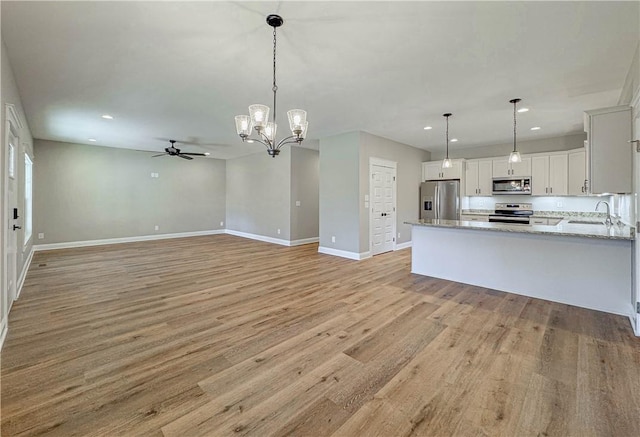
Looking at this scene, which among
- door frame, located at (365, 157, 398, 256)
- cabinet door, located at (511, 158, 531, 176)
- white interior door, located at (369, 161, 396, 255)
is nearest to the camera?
door frame, located at (365, 157, 398, 256)

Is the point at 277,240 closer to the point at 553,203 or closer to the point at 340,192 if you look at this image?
the point at 340,192

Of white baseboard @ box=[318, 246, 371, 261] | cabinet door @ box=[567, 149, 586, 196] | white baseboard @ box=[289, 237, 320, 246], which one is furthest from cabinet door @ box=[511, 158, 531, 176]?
white baseboard @ box=[289, 237, 320, 246]

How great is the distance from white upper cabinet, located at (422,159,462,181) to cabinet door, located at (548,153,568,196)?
1755mm

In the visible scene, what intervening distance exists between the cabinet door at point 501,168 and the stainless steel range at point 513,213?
76cm

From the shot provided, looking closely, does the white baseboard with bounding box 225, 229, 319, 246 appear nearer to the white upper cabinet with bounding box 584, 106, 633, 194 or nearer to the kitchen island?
the kitchen island

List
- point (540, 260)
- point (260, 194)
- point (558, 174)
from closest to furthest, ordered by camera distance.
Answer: point (540, 260)
point (558, 174)
point (260, 194)

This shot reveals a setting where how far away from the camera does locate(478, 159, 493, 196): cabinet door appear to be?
667 centimetres

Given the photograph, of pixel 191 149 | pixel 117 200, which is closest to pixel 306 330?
pixel 191 149

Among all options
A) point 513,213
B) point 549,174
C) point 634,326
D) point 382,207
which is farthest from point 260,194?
point 634,326

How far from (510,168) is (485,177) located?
527 millimetres

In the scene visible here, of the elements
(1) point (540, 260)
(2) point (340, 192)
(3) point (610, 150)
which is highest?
(3) point (610, 150)

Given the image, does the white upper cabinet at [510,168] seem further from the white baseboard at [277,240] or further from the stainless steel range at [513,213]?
the white baseboard at [277,240]

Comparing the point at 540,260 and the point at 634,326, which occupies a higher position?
the point at 540,260

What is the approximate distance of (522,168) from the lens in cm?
624
